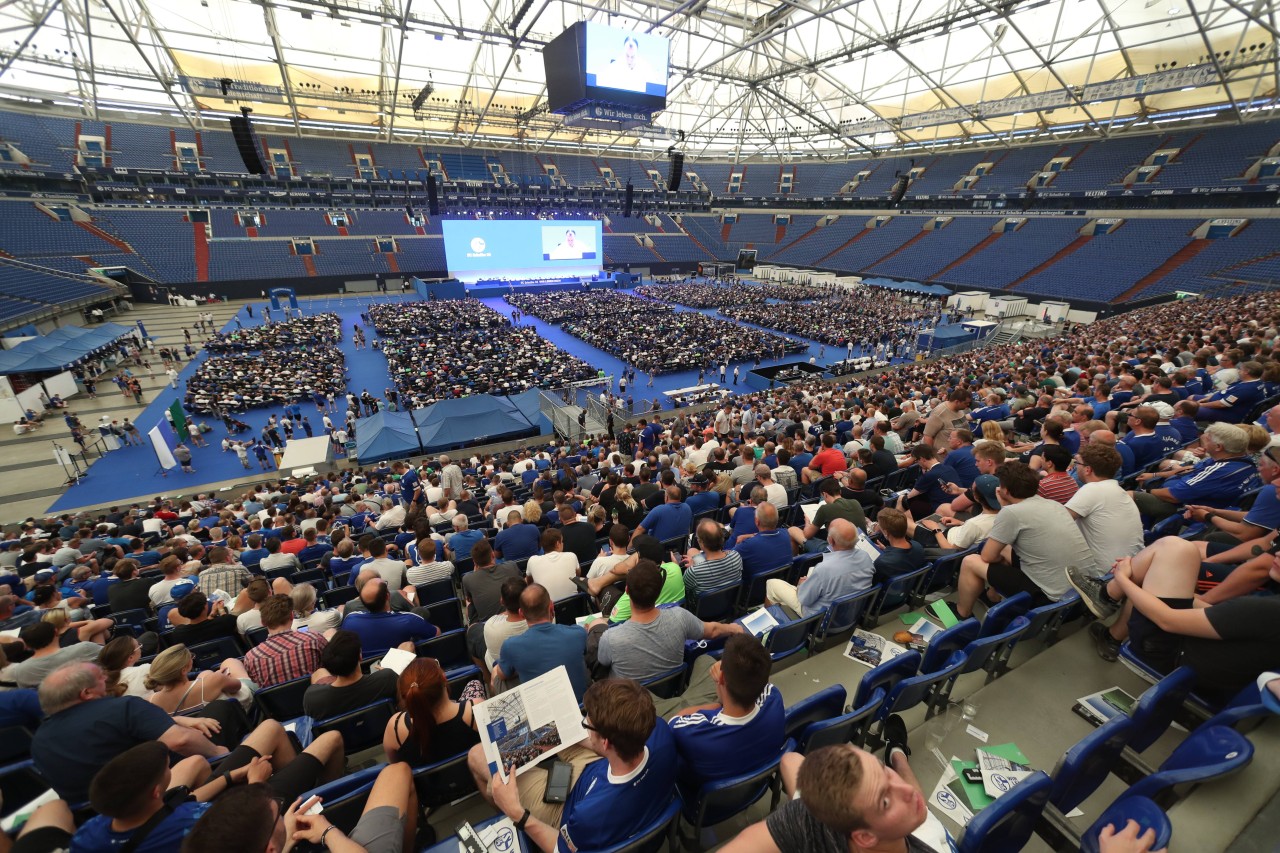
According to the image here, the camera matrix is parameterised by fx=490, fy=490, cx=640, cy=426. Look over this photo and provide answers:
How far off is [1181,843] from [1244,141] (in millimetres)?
50939

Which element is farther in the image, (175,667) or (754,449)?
(754,449)

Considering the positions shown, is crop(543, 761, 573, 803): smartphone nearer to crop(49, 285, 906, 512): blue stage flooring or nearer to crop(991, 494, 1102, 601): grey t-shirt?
crop(991, 494, 1102, 601): grey t-shirt

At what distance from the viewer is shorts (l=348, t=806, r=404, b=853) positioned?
2043mm

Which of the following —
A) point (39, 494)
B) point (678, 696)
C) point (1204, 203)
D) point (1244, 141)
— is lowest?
point (39, 494)

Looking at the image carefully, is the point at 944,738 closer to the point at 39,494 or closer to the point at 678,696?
the point at 678,696

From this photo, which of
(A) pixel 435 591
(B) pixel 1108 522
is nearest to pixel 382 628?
(A) pixel 435 591

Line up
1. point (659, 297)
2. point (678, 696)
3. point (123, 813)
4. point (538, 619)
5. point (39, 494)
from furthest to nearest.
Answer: point (659, 297), point (39, 494), point (678, 696), point (538, 619), point (123, 813)

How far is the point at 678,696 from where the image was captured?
3406 millimetres

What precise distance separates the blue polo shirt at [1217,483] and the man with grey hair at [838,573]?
9.15 ft

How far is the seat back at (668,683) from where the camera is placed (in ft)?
9.87

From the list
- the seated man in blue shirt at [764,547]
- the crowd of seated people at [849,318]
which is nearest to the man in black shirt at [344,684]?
the seated man in blue shirt at [764,547]

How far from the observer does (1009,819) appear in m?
1.83

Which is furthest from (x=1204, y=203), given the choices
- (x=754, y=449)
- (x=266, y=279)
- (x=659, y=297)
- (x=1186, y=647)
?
(x=266, y=279)

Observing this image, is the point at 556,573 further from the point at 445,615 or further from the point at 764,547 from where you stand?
the point at 764,547
